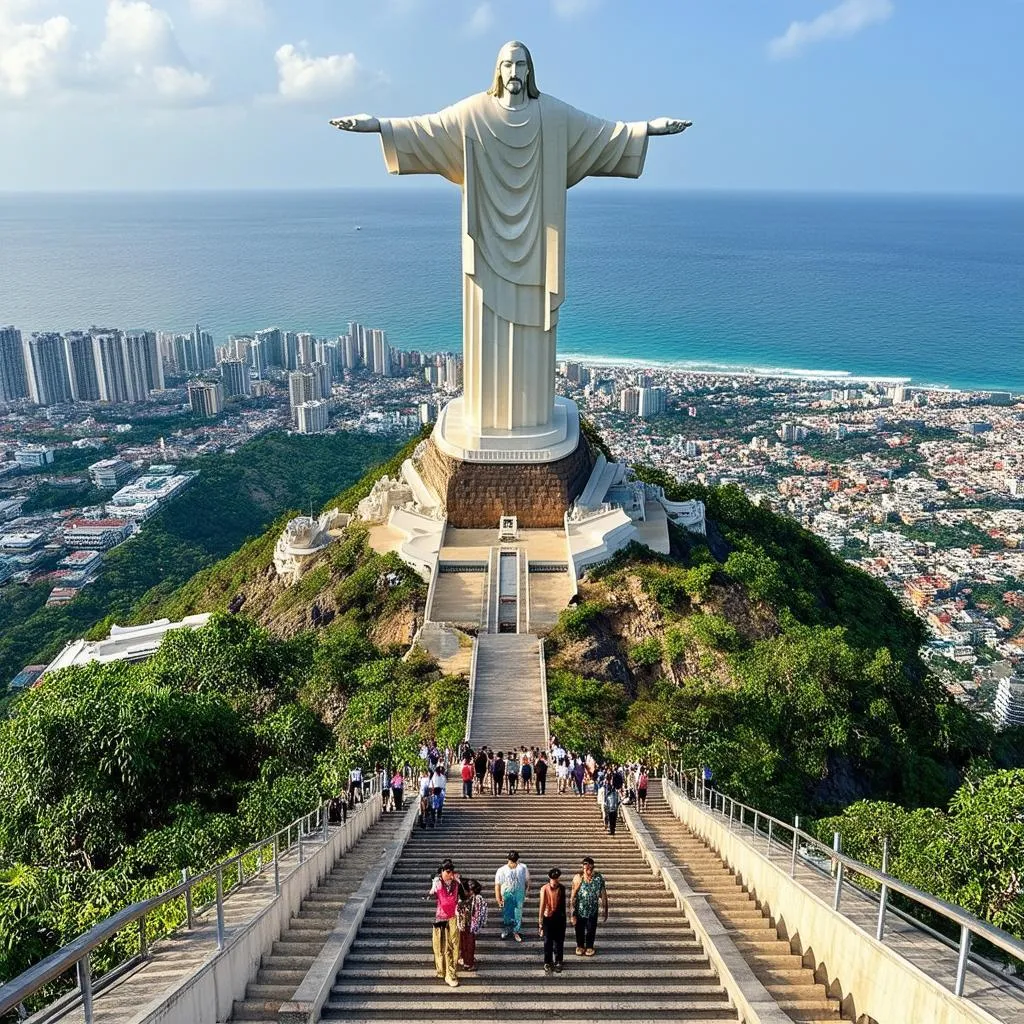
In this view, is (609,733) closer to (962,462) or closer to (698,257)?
(962,462)

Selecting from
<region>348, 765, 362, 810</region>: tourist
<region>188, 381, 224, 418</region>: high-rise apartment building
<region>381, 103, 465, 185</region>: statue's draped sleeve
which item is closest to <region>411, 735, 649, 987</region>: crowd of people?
<region>348, 765, 362, 810</region>: tourist

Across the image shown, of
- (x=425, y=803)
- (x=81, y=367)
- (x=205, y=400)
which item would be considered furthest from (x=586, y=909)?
(x=81, y=367)

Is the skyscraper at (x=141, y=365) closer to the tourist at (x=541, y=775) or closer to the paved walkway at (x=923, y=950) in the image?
the tourist at (x=541, y=775)

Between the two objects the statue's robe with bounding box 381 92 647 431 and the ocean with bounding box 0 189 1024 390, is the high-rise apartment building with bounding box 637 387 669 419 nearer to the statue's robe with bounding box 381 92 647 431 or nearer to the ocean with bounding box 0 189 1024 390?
the ocean with bounding box 0 189 1024 390

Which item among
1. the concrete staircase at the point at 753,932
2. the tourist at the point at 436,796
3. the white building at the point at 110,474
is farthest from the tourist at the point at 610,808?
the white building at the point at 110,474

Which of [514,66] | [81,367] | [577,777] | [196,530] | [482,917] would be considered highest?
[514,66]

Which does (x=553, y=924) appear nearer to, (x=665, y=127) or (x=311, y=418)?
(x=665, y=127)
